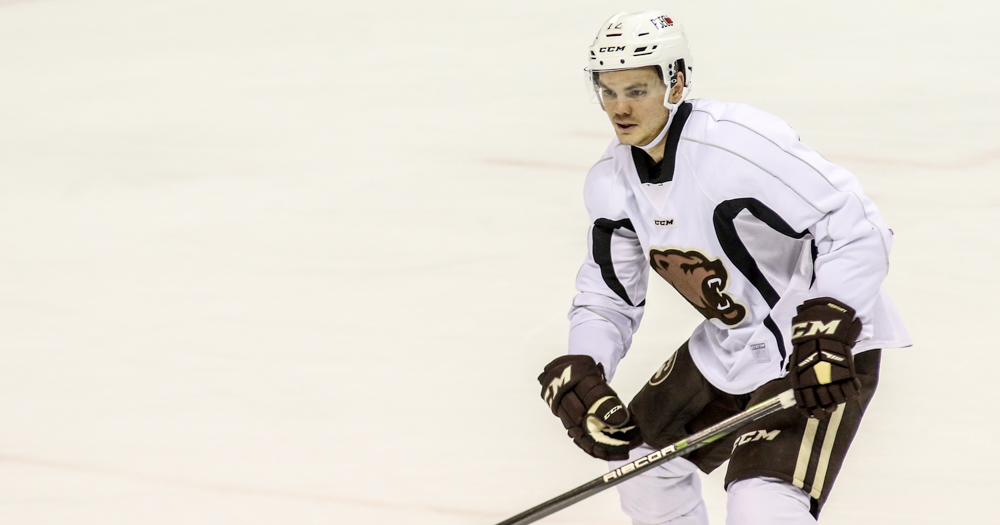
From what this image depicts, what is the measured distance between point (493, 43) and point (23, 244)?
107 inches

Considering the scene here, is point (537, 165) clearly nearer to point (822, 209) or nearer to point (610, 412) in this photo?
point (610, 412)

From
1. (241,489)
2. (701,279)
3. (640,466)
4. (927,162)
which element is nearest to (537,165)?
(927,162)

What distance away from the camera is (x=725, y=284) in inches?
98.8

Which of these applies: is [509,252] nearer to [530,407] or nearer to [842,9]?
[530,407]

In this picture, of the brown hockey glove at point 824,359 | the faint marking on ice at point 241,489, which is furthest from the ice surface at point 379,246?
the brown hockey glove at point 824,359

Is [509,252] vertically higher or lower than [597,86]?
higher

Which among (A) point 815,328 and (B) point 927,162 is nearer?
(A) point 815,328

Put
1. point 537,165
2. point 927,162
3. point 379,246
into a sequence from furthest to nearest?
point 537,165 → point 927,162 → point 379,246

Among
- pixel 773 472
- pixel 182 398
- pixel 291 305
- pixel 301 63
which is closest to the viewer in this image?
pixel 773 472

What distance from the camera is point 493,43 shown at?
6629 mm

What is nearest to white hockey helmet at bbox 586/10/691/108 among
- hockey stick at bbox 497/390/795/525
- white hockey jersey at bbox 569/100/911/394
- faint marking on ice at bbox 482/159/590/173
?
white hockey jersey at bbox 569/100/911/394

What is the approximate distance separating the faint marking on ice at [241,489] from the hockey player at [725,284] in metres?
0.54

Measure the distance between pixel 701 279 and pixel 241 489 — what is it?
4.64 ft

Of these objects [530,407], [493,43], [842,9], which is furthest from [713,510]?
[842,9]
